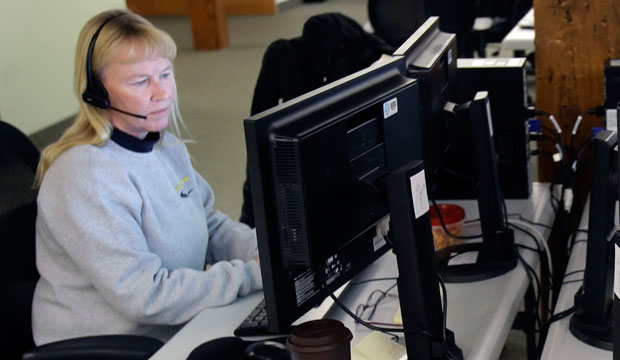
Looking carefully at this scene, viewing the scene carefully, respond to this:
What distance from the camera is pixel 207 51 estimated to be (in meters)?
7.85

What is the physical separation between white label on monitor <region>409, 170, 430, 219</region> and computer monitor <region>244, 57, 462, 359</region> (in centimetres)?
2

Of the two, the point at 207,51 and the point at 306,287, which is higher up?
the point at 306,287

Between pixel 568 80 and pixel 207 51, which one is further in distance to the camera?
pixel 207 51

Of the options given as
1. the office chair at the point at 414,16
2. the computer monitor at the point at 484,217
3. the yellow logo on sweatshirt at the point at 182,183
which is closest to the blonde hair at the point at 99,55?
the yellow logo on sweatshirt at the point at 182,183

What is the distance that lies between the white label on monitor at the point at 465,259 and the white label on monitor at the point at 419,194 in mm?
564

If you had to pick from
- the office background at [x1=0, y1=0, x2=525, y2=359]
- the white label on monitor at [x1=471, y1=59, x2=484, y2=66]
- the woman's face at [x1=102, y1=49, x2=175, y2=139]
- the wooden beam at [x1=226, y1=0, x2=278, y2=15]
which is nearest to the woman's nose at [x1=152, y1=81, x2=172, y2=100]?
the woman's face at [x1=102, y1=49, x2=175, y2=139]

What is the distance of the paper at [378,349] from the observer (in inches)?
60.3

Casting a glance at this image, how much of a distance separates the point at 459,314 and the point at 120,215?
71 cm

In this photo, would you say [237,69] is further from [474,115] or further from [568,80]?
[474,115]

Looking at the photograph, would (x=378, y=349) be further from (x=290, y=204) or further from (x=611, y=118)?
(x=611, y=118)

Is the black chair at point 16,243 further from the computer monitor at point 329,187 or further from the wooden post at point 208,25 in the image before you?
the wooden post at point 208,25

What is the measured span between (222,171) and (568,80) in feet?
8.48

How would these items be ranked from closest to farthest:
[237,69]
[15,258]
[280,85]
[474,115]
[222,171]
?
[474,115] → [15,258] → [280,85] → [222,171] → [237,69]

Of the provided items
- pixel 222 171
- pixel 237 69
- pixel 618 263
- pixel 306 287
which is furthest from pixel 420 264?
pixel 237 69
